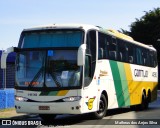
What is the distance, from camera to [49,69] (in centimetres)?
1443

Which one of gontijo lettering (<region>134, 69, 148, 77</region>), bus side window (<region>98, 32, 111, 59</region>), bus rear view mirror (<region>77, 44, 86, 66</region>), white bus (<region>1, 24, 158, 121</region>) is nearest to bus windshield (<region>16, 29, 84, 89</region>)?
white bus (<region>1, 24, 158, 121</region>)

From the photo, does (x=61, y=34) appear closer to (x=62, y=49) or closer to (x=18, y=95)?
(x=62, y=49)

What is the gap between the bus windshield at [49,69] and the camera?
14266 mm

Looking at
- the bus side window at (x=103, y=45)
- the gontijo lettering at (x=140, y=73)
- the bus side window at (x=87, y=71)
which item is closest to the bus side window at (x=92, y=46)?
the bus side window at (x=87, y=71)

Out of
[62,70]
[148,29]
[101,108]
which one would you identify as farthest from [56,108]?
[148,29]

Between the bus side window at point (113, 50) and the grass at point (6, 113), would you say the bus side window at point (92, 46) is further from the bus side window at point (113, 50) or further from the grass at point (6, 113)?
the grass at point (6, 113)

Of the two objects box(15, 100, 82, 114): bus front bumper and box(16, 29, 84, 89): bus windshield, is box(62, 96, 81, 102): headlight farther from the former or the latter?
box(16, 29, 84, 89): bus windshield

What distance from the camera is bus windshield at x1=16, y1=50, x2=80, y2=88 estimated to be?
14.3m

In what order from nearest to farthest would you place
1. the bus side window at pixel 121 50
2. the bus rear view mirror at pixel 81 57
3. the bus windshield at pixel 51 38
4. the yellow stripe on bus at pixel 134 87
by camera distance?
the bus rear view mirror at pixel 81 57 → the bus windshield at pixel 51 38 → the bus side window at pixel 121 50 → the yellow stripe on bus at pixel 134 87

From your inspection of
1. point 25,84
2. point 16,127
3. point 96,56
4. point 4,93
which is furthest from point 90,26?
point 4,93

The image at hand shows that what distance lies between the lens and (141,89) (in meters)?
23.0

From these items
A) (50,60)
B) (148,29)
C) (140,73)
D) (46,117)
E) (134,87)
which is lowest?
(46,117)

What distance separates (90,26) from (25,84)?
312 cm

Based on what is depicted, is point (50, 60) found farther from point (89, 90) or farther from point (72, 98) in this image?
point (89, 90)
